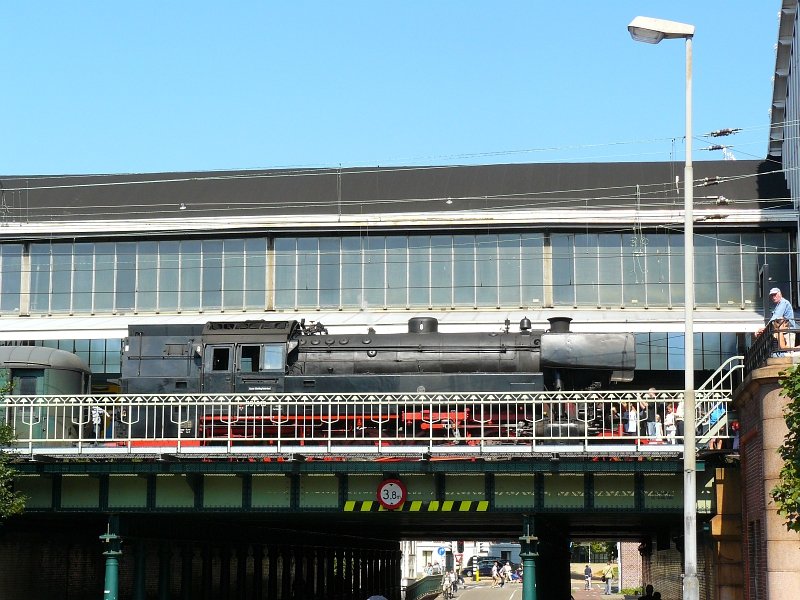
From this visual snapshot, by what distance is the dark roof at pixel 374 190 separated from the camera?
170 ft

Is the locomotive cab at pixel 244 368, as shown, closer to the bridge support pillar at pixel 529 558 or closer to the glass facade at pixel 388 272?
the bridge support pillar at pixel 529 558

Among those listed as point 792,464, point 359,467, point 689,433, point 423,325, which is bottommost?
point 359,467

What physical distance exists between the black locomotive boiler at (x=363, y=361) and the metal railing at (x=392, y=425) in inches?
40.4

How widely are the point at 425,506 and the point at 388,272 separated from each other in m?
22.5

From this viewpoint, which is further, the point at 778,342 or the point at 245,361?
the point at 245,361

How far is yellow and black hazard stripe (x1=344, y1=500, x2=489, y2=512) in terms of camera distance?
28.1 metres

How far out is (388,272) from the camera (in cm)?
4988

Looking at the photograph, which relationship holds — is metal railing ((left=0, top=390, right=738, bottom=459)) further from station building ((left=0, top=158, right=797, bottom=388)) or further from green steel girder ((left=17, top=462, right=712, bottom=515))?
station building ((left=0, top=158, right=797, bottom=388))

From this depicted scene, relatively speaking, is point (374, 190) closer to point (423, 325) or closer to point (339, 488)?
point (423, 325)

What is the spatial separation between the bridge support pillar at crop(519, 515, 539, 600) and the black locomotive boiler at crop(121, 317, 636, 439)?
6335 millimetres

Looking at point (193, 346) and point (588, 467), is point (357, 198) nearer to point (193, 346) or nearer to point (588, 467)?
point (193, 346)

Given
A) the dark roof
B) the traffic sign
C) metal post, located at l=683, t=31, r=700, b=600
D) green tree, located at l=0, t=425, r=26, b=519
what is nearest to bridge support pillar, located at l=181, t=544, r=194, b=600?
green tree, located at l=0, t=425, r=26, b=519

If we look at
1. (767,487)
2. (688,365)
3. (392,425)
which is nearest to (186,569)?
(392,425)

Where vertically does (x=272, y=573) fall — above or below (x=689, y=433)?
below
